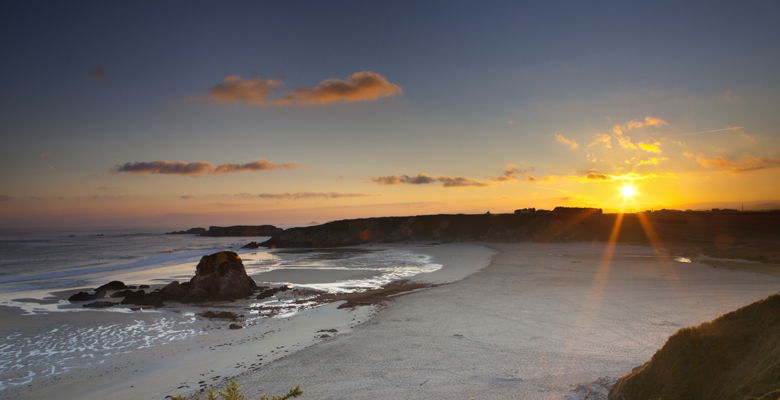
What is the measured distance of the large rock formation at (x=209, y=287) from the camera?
18.0m

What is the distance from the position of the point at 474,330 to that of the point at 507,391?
158 inches

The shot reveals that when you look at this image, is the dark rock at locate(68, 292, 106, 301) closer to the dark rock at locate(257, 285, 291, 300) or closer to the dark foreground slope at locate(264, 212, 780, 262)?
the dark rock at locate(257, 285, 291, 300)

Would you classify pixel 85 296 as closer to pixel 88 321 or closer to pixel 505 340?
pixel 88 321

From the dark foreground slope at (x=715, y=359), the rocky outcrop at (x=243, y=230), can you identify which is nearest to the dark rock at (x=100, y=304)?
the dark foreground slope at (x=715, y=359)

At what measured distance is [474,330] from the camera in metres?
10.3

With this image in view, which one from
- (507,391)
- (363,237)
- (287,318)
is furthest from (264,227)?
(507,391)

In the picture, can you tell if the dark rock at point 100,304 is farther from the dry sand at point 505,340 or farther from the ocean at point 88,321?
the dry sand at point 505,340

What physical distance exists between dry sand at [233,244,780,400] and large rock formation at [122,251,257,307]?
28.7 ft

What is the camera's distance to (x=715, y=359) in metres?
4.45

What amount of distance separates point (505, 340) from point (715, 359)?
204 inches

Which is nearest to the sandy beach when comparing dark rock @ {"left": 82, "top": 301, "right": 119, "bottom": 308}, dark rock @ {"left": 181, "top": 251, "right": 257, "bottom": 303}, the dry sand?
the dry sand

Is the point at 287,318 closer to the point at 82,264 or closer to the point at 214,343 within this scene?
the point at 214,343

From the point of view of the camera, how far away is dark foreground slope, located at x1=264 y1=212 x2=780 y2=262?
3956 centimetres

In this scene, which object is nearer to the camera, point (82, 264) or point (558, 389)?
point (558, 389)
